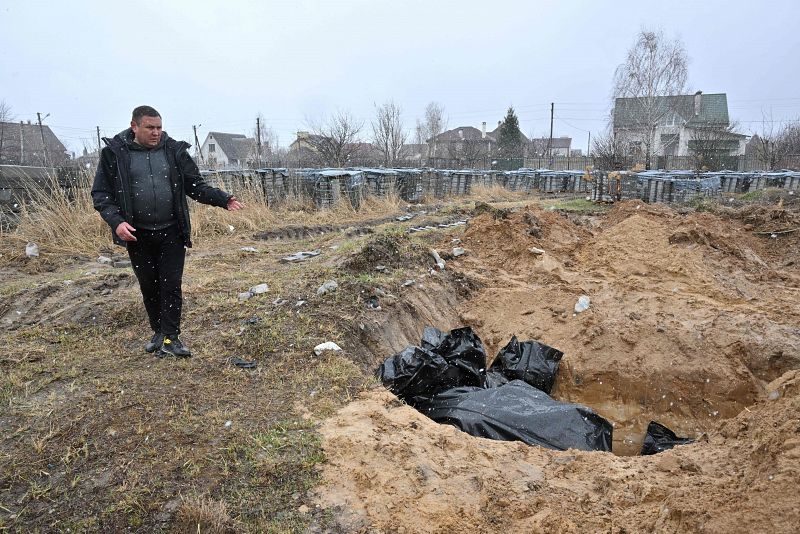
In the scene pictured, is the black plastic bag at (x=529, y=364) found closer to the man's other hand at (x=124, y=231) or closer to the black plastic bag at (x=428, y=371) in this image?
the black plastic bag at (x=428, y=371)

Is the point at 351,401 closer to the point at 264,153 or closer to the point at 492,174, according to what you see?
the point at 492,174

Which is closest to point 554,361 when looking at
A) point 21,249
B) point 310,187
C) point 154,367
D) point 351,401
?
point 351,401

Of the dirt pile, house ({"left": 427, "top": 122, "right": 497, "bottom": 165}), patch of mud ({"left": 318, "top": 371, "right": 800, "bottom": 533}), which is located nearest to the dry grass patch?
patch of mud ({"left": 318, "top": 371, "right": 800, "bottom": 533})

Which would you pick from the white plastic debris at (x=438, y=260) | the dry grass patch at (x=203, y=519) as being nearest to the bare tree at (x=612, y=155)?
the white plastic debris at (x=438, y=260)

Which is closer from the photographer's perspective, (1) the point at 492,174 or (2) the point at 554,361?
(2) the point at 554,361

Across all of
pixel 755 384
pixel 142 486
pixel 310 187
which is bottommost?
pixel 755 384

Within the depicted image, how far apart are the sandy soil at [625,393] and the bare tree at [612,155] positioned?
15.6 m

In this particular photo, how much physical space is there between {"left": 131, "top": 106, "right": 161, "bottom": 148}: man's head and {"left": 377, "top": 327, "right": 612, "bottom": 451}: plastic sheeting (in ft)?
7.60

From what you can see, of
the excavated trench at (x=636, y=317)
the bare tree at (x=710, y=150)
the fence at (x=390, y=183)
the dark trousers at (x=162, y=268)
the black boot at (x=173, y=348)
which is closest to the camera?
the dark trousers at (x=162, y=268)

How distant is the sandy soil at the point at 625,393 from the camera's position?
208cm

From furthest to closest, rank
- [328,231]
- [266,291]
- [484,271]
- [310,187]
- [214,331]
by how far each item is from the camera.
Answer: [310,187]
[328,231]
[484,271]
[266,291]
[214,331]

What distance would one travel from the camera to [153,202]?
3420 millimetres

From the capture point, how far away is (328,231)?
10.7 meters

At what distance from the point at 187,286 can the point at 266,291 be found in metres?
1.00
